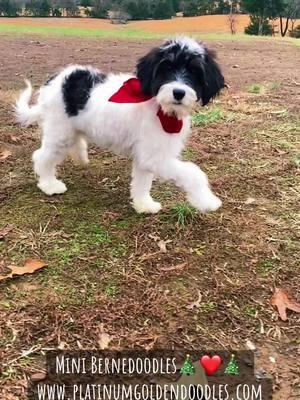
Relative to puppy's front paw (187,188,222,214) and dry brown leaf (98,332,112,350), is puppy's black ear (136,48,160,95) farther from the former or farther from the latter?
dry brown leaf (98,332,112,350)

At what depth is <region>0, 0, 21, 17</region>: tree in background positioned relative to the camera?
47375 millimetres

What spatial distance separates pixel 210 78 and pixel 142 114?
1.86 feet

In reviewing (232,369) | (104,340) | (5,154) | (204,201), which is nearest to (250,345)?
(232,369)

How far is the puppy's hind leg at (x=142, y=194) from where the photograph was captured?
405 centimetres

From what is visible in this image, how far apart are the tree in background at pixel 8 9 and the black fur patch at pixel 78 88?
4759 cm

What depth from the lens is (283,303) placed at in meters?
3.08

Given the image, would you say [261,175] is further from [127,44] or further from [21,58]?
[127,44]

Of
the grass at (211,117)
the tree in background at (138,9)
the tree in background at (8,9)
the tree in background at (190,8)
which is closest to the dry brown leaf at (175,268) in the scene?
the grass at (211,117)

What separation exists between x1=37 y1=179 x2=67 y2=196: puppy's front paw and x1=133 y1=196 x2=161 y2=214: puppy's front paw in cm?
68

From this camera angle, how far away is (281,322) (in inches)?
116

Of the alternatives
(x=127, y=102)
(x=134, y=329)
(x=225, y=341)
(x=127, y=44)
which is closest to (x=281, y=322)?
(x=225, y=341)

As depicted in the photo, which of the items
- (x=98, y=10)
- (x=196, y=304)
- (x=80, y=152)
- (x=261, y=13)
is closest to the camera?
(x=196, y=304)

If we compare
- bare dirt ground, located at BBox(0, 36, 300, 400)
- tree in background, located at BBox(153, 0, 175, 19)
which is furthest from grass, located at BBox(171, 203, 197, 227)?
tree in background, located at BBox(153, 0, 175, 19)

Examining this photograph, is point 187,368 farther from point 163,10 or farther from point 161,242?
point 163,10
